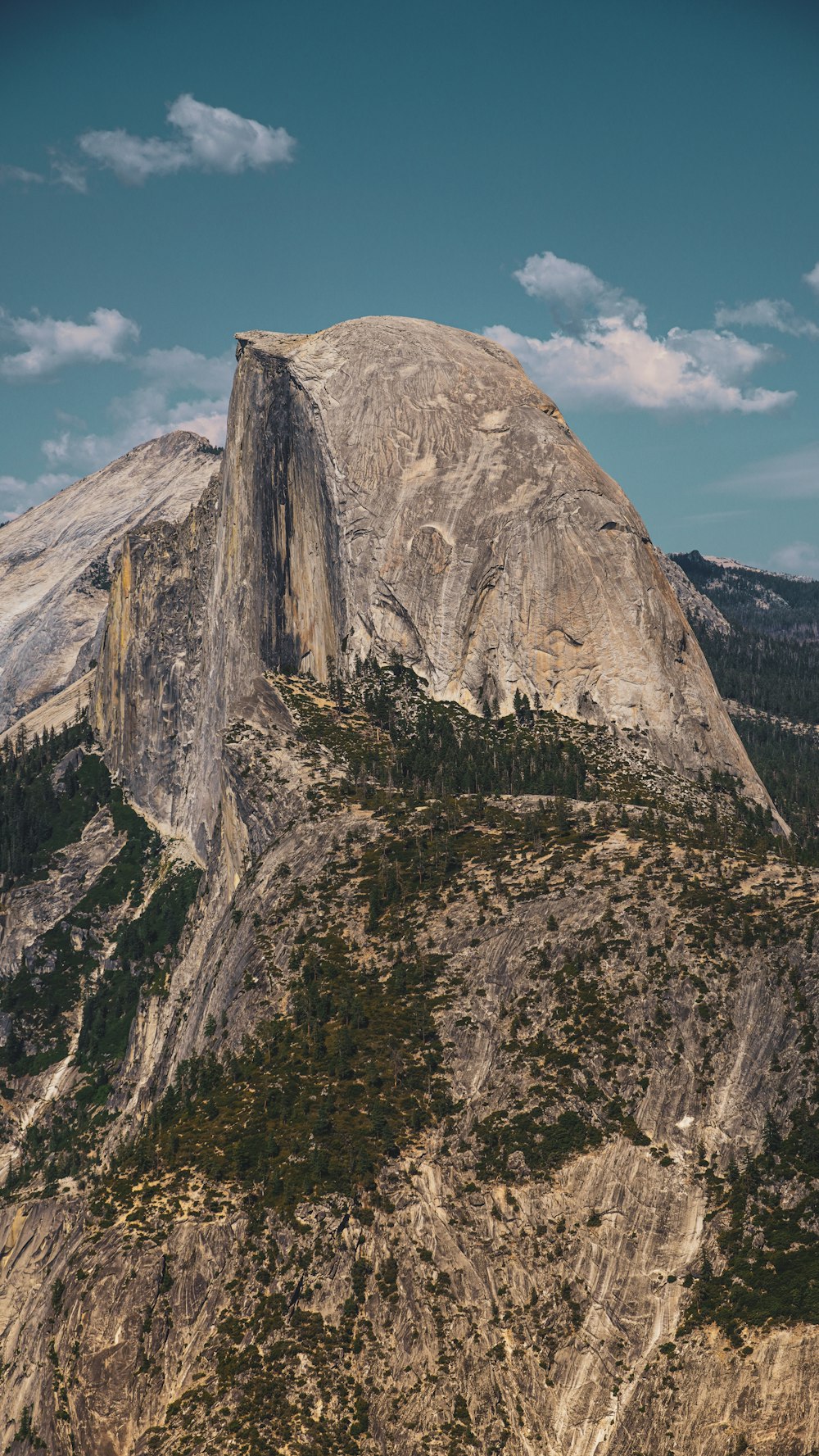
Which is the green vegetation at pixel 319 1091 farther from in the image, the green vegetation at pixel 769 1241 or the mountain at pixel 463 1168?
the green vegetation at pixel 769 1241

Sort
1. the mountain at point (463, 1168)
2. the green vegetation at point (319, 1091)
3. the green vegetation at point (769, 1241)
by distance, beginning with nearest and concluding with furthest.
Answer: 1. the green vegetation at point (769, 1241)
2. the mountain at point (463, 1168)
3. the green vegetation at point (319, 1091)

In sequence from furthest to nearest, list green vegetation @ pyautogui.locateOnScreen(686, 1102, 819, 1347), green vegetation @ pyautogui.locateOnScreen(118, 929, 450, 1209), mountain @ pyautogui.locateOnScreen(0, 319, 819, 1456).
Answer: green vegetation @ pyautogui.locateOnScreen(118, 929, 450, 1209)
mountain @ pyautogui.locateOnScreen(0, 319, 819, 1456)
green vegetation @ pyautogui.locateOnScreen(686, 1102, 819, 1347)

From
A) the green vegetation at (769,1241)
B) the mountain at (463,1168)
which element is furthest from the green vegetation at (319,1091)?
the green vegetation at (769,1241)

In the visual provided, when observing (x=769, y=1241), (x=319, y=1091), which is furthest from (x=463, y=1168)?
(x=769, y=1241)

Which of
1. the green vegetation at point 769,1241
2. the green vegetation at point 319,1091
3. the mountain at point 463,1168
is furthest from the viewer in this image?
the green vegetation at point 319,1091

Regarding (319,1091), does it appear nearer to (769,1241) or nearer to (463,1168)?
(463,1168)

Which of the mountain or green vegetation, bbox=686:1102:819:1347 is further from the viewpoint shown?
the mountain

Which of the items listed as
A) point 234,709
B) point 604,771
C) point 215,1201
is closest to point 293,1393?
point 215,1201

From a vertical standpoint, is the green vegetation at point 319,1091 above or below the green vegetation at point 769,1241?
above

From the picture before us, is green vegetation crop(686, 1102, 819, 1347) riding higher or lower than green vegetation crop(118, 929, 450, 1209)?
lower

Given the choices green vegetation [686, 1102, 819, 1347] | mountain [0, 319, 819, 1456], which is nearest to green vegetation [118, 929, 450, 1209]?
mountain [0, 319, 819, 1456]

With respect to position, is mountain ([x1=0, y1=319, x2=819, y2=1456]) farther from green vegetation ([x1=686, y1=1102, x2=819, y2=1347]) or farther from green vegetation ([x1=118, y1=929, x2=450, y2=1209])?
green vegetation ([x1=118, y1=929, x2=450, y2=1209])

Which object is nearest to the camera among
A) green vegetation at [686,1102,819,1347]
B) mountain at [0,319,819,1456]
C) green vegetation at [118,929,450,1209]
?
green vegetation at [686,1102,819,1347]
